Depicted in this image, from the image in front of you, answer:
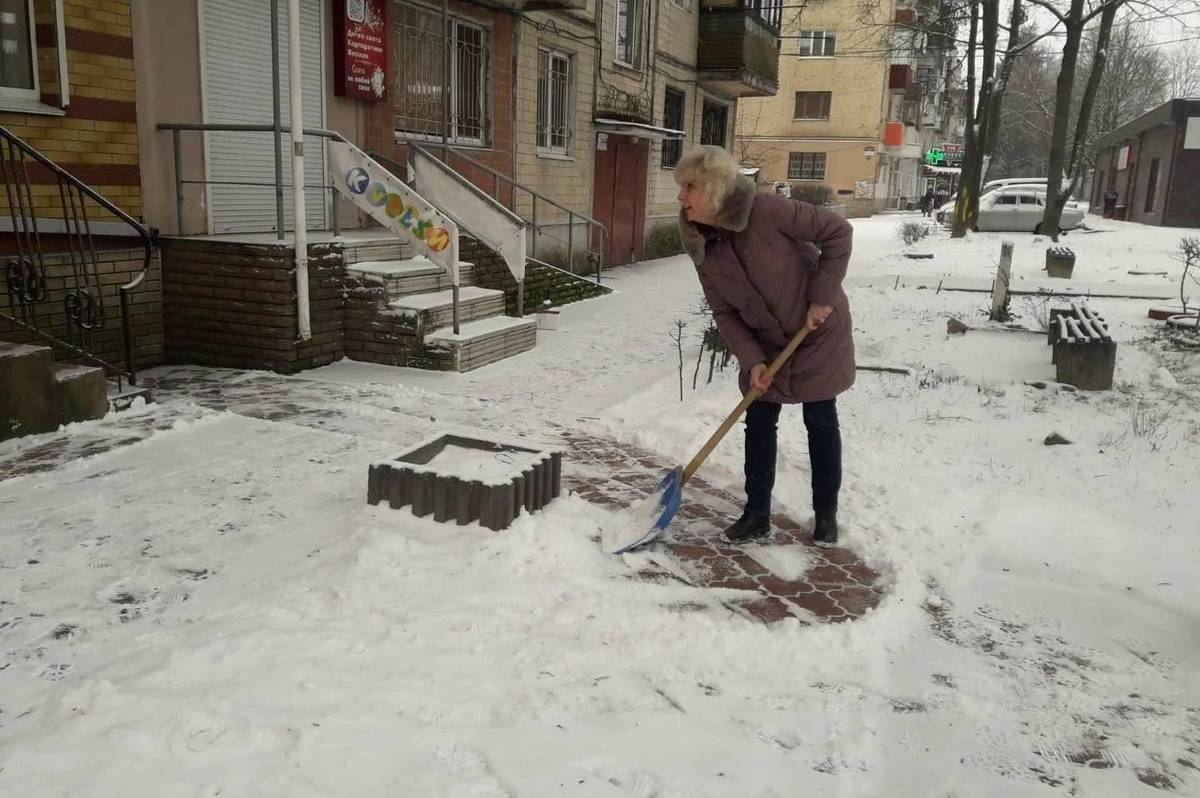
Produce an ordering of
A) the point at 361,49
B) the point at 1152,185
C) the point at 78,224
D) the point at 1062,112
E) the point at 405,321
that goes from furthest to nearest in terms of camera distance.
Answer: the point at 1152,185 < the point at 1062,112 < the point at 361,49 < the point at 405,321 < the point at 78,224

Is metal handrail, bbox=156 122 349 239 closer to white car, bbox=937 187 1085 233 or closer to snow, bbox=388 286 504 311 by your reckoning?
snow, bbox=388 286 504 311

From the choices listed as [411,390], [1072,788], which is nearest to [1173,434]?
[1072,788]

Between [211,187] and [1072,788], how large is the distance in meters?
7.46

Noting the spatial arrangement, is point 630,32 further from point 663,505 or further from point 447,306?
point 663,505

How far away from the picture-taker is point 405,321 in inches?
291

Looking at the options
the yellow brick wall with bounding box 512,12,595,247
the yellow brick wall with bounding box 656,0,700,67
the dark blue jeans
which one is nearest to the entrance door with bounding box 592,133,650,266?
the yellow brick wall with bounding box 512,12,595,247

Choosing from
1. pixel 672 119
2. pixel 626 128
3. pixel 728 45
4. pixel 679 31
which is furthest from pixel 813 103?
pixel 626 128

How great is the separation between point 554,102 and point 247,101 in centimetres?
656

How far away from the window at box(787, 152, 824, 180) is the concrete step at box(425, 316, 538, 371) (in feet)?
115

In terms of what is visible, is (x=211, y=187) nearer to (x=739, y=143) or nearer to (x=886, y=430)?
(x=886, y=430)

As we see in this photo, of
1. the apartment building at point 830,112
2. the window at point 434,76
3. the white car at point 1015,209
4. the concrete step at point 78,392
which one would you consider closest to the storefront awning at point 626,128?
the window at point 434,76

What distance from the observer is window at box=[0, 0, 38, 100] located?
20.0 feet

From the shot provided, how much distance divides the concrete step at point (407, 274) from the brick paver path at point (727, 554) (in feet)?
9.71

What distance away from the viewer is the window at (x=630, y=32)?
1588 centimetres
